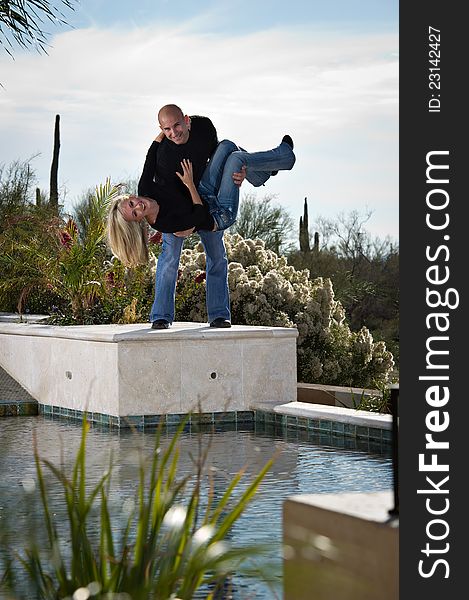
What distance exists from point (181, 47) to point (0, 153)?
4.31 m

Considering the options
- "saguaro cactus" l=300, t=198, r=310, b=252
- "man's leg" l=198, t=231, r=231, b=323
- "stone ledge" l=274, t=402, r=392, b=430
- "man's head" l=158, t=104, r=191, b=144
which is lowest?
"stone ledge" l=274, t=402, r=392, b=430

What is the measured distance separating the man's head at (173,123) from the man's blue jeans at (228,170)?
37cm

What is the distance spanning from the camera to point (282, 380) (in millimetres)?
10711

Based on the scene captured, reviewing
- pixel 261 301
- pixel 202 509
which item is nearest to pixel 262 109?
pixel 261 301

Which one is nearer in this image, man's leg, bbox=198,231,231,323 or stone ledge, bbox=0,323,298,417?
stone ledge, bbox=0,323,298,417

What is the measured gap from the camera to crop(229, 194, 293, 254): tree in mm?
29562

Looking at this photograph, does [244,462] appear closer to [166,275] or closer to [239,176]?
[166,275]

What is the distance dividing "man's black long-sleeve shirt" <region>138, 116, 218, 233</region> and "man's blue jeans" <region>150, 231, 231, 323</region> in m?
0.24

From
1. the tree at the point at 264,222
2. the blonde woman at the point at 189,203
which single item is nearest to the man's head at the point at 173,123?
the blonde woman at the point at 189,203

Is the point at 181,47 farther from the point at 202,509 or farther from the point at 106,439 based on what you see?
the point at 202,509

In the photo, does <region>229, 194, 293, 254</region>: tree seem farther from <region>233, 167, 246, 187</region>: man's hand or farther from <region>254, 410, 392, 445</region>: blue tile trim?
<region>254, 410, 392, 445</region>: blue tile trim

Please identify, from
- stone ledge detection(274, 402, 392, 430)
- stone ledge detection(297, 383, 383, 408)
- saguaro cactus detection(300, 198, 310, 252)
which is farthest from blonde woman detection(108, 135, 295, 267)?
saguaro cactus detection(300, 198, 310, 252)

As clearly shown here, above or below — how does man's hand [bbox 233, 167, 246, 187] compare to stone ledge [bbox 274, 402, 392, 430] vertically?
above

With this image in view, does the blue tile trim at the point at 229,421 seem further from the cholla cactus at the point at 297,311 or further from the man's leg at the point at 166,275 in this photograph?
the cholla cactus at the point at 297,311
